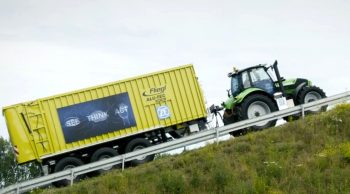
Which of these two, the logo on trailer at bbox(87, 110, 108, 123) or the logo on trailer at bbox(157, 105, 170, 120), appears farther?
the logo on trailer at bbox(157, 105, 170, 120)

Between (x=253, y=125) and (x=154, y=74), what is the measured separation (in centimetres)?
426

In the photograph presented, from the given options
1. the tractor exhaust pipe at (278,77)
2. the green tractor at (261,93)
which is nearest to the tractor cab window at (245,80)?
the green tractor at (261,93)

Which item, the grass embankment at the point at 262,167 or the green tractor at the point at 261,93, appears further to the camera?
the green tractor at the point at 261,93

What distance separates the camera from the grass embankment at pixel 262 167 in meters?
11.2

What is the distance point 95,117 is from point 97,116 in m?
0.08

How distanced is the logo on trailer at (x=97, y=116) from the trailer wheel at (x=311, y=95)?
22.5 ft

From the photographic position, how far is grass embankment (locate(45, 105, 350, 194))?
440 inches

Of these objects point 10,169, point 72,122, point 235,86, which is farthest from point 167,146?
point 10,169

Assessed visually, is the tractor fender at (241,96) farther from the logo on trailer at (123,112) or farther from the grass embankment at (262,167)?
the logo on trailer at (123,112)

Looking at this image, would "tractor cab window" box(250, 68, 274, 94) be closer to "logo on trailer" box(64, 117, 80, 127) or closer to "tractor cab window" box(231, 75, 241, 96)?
"tractor cab window" box(231, 75, 241, 96)

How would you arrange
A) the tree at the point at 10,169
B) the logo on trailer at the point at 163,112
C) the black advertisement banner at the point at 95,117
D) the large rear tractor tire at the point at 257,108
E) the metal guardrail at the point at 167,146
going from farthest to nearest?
the tree at the point at 10,169 < the logo on trailer at the point at 163,112 < the black advertisement banner at the point at 95,117 < the large rear tractor tire at the point at 257,108 < the metal guardrail at the point at 167,146

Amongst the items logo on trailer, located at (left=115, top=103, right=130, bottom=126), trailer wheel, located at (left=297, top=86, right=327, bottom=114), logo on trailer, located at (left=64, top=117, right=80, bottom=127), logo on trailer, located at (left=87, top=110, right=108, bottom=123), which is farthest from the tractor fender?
logo on trailer, located at (left=64, top=117, right=80, bottom=127)

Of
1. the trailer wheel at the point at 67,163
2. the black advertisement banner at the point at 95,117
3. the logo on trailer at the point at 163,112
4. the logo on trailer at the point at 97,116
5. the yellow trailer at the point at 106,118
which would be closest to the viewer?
the trailer wheel at the point at 67,163

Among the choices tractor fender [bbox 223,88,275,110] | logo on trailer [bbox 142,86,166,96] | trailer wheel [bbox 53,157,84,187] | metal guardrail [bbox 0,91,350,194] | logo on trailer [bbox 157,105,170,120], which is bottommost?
metal guardrail [bbox 0,91,350,194]
